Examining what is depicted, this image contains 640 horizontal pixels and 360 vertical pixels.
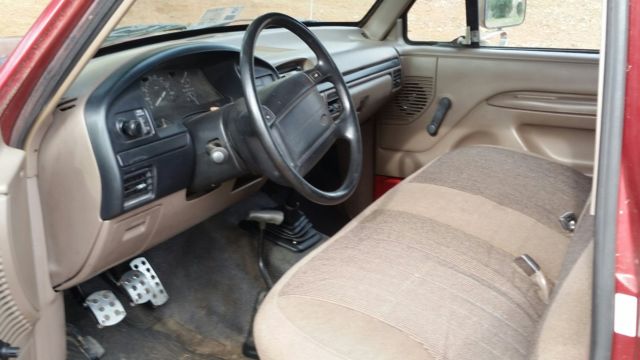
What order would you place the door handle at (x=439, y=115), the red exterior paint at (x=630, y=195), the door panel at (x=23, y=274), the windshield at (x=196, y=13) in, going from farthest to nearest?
the door handle at (x=439, y=115) < the windshield at (x=196, y=13) < the door panel at (x=23, y=274) < the red exterior paint at (x=630, y=195)

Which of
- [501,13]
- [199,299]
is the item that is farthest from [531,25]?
[199,299]

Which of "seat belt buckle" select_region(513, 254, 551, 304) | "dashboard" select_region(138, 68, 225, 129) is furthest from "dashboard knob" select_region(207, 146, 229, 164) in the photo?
"seat belt buckle" select_region(513, 254, 551, 304)

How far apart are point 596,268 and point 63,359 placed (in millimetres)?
1281

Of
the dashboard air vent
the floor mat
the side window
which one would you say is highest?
the side window

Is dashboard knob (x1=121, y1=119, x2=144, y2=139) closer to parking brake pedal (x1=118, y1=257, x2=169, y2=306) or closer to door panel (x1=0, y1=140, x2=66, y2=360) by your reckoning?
door panel (x1=0, y1=140, x2=66, y2=360)

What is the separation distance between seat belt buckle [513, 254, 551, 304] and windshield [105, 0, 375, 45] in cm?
96

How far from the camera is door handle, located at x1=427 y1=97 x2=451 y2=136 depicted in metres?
2.68

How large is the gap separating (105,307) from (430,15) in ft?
5.68

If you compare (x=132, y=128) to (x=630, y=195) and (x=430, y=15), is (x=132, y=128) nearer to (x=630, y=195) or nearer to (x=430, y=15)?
(x=630, y=195)

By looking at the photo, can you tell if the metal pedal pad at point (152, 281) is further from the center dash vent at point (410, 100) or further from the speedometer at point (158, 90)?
the center dash vent at point (410, 100)

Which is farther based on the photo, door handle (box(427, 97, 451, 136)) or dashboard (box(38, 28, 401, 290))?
door handle (box(427, 97, 451, 136))

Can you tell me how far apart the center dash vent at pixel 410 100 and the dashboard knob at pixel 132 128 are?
1.50 meters

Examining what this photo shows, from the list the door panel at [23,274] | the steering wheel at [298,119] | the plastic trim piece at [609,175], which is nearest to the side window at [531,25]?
the steering wheel at [298,119]

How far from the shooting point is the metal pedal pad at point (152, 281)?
2074mm
